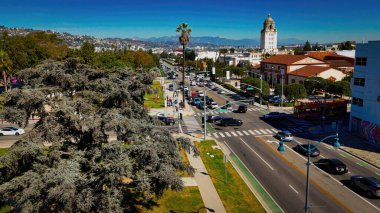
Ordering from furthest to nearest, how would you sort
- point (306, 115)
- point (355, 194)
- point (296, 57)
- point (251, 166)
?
point (296, 57)
point (306, 115)
point (251, 166)
point (355, 194)

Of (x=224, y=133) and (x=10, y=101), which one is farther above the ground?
(x=10, y=101)

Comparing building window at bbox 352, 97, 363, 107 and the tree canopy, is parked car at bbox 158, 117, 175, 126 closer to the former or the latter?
building window at bbox 352, 97, 363, 107

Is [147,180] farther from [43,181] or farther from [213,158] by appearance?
[213,158]

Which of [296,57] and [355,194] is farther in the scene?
[296,57]

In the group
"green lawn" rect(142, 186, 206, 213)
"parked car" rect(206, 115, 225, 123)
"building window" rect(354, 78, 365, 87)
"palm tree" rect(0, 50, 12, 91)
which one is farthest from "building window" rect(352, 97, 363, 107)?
"palm tree" rect(0, 50, 12, 91)

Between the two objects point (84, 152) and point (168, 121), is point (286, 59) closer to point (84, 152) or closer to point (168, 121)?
point (168, 121)

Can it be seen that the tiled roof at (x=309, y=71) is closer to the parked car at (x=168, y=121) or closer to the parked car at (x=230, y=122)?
the parked car at (x=230, y=122)

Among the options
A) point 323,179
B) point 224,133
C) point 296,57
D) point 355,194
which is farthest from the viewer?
point 296,57

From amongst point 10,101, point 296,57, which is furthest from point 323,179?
point 296,57
